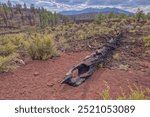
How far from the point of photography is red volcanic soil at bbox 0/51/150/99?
678cm

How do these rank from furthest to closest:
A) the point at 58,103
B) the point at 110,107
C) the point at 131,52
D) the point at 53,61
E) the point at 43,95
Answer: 1. the point at 131,52
2. the point at 53,61
3. the point at 43,95
4. the point at 58,103
5. the point at 110,107

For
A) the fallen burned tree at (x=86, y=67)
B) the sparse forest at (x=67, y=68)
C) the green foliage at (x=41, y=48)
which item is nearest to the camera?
the sparse forest at (x=67, y=68)

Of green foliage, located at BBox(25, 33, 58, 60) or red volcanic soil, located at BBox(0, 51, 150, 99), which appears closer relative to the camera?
red volcanic soil, located at BBox(0, 51, 150, 99)

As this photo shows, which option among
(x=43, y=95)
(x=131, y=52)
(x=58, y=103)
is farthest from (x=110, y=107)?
(x=131, y=52)

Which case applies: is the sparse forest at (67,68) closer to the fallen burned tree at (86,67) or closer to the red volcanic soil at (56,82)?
the red volcanic soil at (56,82)

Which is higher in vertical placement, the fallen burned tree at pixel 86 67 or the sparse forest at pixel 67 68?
the fallen burned tree at pixel 86 67

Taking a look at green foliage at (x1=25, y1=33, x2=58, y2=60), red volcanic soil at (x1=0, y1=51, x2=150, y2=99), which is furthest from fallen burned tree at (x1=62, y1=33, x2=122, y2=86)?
green foliage at (x1=25, y1=33, x2=58, y2=60)

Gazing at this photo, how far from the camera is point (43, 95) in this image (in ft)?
22.2

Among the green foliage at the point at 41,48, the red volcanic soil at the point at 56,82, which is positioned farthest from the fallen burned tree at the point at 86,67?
the green foliage at the point at 41,48

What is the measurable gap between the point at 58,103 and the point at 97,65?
3.47 m

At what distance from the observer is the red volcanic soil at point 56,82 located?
6.78 meters

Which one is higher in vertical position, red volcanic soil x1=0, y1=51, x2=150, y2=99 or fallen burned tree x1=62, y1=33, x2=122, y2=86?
fallen burned tree x1=62, y1=33, x2=122, y2=86

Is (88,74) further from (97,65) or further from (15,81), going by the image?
(15,81)

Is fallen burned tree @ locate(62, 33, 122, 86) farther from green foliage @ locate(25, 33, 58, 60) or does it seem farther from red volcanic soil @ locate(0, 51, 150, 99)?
green foliage @ locate(25, 33, 58, 60)
